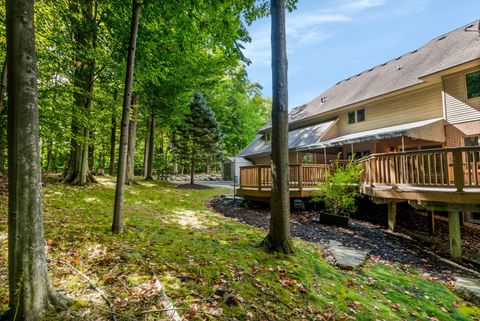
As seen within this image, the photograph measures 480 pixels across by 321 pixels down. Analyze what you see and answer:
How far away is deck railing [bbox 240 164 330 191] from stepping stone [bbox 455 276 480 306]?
5.56 metres

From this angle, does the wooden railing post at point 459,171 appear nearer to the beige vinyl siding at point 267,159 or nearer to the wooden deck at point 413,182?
the wooden deck at point 413,182

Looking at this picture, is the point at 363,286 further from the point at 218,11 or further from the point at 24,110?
the point at 218,11

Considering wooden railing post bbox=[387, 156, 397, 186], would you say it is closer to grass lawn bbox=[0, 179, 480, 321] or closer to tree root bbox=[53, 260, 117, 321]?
grass lawn bbox=[0, 179, 480, 321]

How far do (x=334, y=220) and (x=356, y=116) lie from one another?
962 cm

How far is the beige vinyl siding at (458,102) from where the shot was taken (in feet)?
32.6

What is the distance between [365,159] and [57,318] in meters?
10.2

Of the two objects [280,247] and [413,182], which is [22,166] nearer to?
[280,247]

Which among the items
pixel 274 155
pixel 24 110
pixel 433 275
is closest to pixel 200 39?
pixel 274 155

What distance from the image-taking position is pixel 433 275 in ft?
17.1

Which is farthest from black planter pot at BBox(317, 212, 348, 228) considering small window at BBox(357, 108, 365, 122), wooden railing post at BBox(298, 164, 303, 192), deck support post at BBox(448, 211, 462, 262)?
small window at BBox(357, 108, 365, 122)

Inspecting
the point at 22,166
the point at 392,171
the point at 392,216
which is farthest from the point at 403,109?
the point at 22,166

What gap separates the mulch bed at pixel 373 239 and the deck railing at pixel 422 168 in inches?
70.3

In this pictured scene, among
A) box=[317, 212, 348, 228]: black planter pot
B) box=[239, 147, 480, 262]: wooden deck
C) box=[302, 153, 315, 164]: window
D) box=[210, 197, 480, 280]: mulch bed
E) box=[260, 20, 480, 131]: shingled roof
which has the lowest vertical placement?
box=[210, 197, 480, 280]: mulch bed

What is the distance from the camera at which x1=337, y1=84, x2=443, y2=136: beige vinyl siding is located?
11.5 metres
